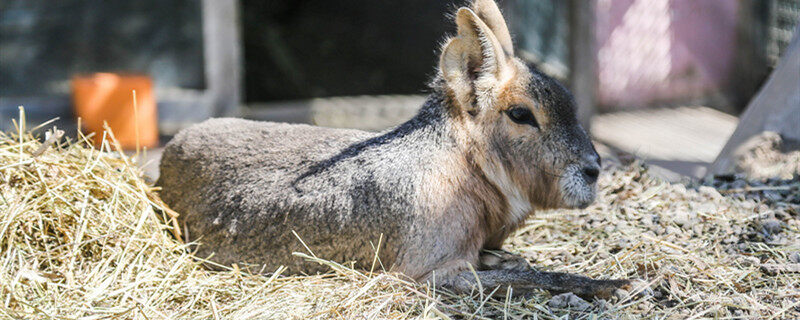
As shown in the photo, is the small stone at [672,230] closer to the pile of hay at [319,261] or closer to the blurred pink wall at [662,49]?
the pile of hay at [319,261]

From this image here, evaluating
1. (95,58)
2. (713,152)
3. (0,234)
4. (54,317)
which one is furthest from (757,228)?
(95,58)

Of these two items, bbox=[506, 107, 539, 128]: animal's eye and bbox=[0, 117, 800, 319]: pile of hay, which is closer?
bbox=[0, 117, 800, 319]: pile of hay

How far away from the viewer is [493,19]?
3.46 metres

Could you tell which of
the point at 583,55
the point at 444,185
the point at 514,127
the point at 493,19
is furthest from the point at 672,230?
the point at 583,55

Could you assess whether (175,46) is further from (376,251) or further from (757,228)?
(757,228)

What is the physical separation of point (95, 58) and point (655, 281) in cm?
592

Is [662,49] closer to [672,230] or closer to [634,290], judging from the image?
[672,230]

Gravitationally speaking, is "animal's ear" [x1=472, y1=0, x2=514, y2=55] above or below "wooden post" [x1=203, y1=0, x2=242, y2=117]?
above

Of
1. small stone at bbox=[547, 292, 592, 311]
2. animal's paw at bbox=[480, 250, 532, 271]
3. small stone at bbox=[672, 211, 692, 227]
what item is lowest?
animal's paw at bbox=[480, 250, 532, 271]

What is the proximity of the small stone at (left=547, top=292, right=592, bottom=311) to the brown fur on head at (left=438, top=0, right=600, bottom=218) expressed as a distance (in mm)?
476

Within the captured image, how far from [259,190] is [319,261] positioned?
1.53ft

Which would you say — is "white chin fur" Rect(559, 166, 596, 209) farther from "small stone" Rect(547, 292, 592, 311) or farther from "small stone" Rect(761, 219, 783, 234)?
"small stone" Rect(761, 219, 783, 234)

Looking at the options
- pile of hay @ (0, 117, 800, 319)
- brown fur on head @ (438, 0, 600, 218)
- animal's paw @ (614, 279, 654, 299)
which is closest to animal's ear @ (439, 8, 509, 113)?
brown fur on head @ (438, 0, 600, 218)

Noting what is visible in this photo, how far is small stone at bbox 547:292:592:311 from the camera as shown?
2878mm
